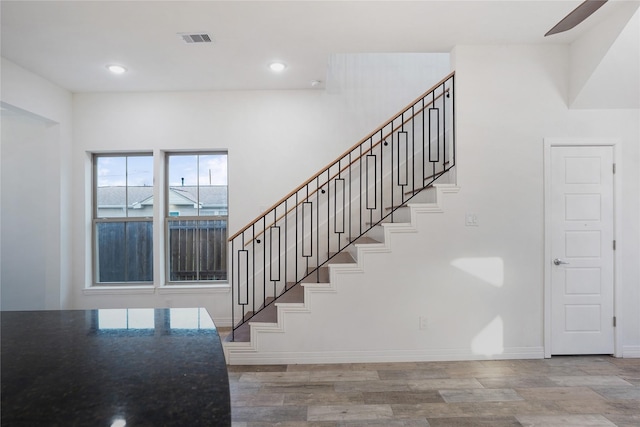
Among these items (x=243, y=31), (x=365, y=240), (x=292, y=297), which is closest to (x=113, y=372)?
(x=292, y=297)

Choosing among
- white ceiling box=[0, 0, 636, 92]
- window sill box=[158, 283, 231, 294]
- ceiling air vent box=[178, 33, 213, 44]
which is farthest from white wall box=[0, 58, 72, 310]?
ceiling air vent box=[178, 33, 213, 44]

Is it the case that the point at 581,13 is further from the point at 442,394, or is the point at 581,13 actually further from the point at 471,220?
the point at 442,394

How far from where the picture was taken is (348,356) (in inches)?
133

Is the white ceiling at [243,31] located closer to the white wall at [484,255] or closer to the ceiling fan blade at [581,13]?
the white wall at [484,255]

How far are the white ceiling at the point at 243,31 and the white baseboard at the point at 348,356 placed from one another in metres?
2.97

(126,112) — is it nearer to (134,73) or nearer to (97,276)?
(134,73)

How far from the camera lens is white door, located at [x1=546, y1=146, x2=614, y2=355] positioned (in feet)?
11.5

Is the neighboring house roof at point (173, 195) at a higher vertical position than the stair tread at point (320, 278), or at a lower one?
higher

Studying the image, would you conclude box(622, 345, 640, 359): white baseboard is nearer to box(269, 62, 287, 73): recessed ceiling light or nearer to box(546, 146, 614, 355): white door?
box(546, 146, 614, 355): white door

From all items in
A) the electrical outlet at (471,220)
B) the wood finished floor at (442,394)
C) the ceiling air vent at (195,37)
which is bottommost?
the wood finished floor at (442,394)

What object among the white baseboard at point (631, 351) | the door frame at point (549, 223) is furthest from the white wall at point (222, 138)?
the white baseboard at point (631, 351)

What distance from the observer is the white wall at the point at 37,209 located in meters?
4.30

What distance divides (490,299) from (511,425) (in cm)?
131

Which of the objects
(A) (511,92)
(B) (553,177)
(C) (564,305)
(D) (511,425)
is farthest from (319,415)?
(A) (511,92)
